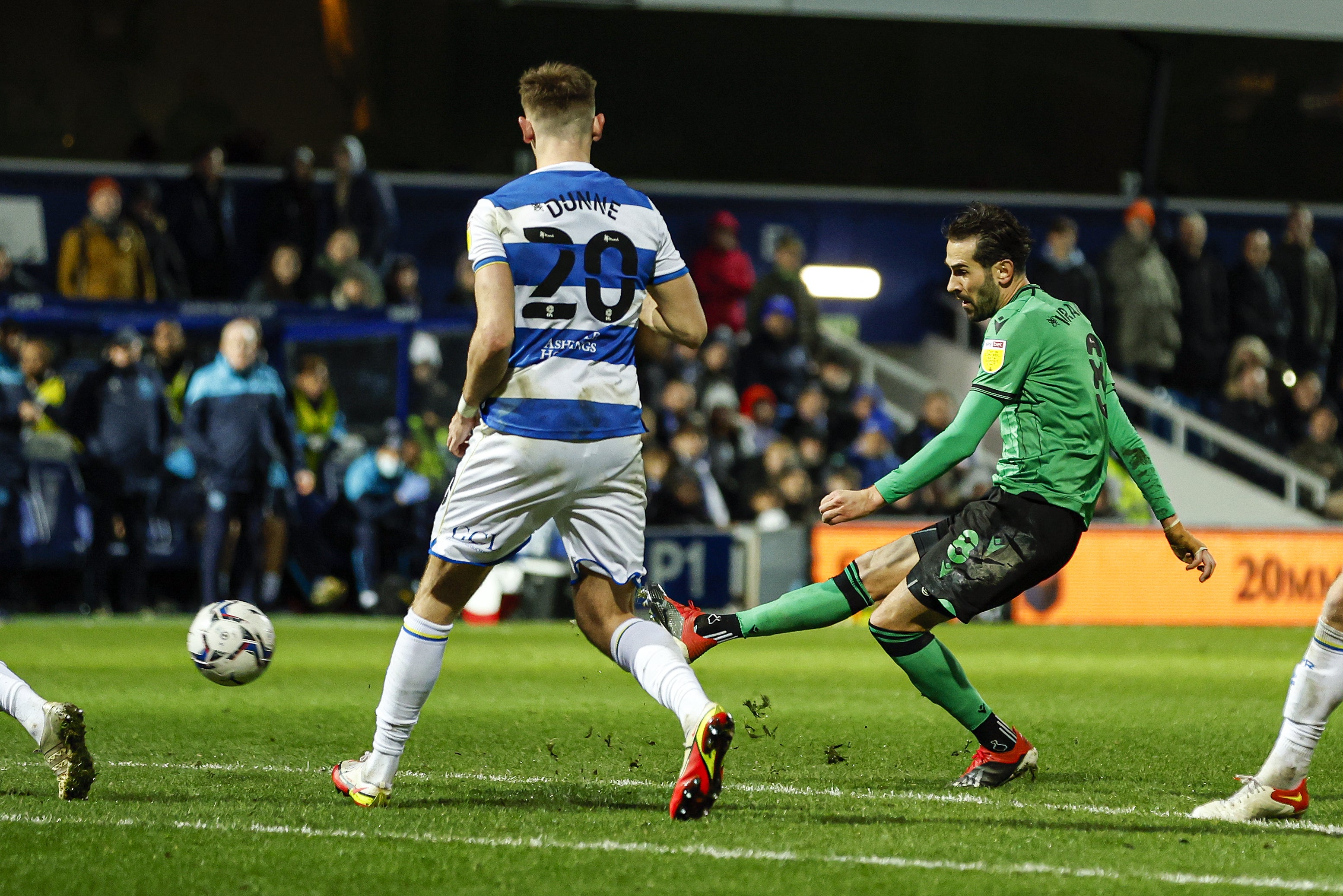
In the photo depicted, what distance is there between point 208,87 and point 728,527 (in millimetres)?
9297

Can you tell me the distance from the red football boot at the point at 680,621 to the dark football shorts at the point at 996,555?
786 millimetres

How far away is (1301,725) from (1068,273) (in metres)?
13.2

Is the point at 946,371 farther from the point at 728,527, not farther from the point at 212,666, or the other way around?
the point at 212,666

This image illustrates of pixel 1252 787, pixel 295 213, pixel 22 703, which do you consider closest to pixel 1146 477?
pixel 1252 787

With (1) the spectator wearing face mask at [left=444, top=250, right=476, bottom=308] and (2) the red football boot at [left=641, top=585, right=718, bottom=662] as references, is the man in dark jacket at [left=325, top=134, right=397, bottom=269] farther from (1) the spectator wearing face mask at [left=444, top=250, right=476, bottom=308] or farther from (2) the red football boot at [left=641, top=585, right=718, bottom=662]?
(2) the red football boot at [left=641, top=585, right=718, bottom=662]

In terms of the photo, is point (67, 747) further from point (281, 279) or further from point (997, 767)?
point (281, 279)

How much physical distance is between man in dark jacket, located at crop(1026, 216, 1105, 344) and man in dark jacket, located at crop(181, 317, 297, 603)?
320 inches

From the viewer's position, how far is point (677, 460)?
1612cm

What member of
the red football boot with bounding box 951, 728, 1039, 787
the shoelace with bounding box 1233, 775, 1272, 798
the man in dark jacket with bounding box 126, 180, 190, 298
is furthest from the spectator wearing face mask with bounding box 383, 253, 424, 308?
the shoelace with bounding box 1233, 775, 1272, 798

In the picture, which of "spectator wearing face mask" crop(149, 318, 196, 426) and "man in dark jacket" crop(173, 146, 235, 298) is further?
"man in dark jacket" crop(173, 146, 235, 298)

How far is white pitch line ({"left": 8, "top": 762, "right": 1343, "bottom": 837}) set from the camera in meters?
5.65

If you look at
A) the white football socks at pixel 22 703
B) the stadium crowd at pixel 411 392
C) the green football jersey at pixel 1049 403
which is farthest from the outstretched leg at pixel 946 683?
the stadium crowd at pixel 411 392

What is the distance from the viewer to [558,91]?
5.55 metres

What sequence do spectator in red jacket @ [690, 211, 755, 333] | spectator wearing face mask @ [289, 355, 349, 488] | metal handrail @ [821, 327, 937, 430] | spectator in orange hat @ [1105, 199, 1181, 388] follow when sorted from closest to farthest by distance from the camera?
spectator wearing face mask @ [289, 355, 349, 488]
spectator in red jacket @ [690, 211, 755, 333]
spectator in orange hat @ [1105, 199, 1181, 388]
metal handrail @ [821, 327, 937, 430]
